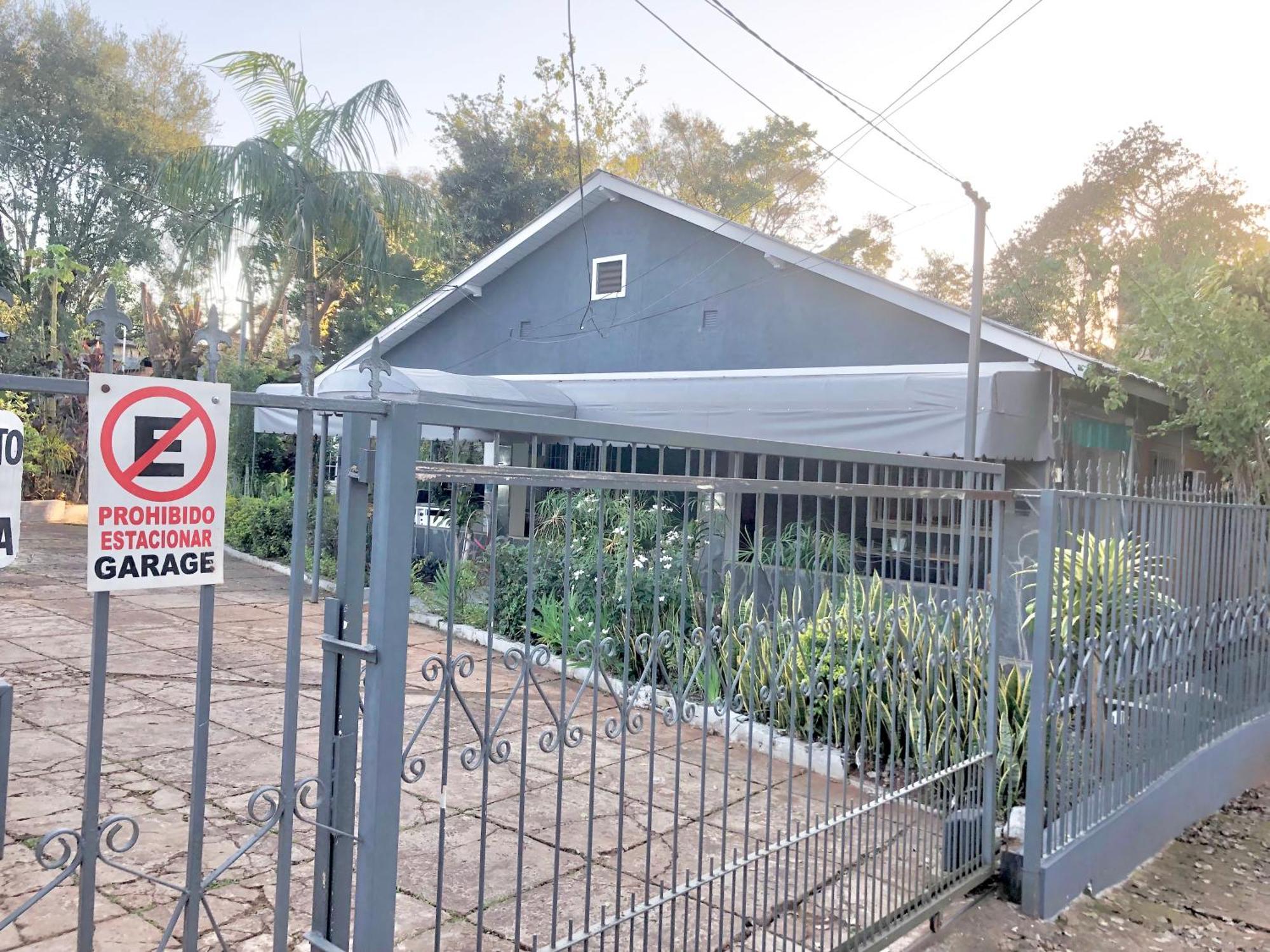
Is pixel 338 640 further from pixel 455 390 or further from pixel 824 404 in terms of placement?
pixel 455 390

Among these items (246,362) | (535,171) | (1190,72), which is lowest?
(246,362)

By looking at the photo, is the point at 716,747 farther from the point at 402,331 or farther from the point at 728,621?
the point at 402,331

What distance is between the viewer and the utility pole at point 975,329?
8156 millimetres

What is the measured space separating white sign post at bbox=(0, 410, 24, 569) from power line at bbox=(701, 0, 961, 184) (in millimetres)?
6919

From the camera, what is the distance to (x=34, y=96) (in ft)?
81.6

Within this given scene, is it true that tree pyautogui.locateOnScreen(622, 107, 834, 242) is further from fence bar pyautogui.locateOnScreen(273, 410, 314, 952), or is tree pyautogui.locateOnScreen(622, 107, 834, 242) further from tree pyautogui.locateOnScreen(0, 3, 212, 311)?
fence bar pyautogui.locateOnScreen(273, 410, 314, 952)

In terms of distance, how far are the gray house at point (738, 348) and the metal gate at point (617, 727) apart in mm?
3072

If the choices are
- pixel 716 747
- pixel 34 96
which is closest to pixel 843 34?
pixel 716 747

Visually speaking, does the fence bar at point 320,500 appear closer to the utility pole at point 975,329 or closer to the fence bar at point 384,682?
the fence bar at point 384,682

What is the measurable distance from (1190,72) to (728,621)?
13286mm

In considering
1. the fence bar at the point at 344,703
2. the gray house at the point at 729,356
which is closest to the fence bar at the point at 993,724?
Answer: the gray house at the point at 729,356

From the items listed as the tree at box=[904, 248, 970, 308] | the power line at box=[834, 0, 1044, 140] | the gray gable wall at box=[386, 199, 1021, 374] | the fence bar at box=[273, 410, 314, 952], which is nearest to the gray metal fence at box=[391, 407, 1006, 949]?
the fence bar at box=[273, 410, 314, 952]

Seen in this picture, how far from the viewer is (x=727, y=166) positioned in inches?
1124

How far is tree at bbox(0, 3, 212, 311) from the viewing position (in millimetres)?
24594
